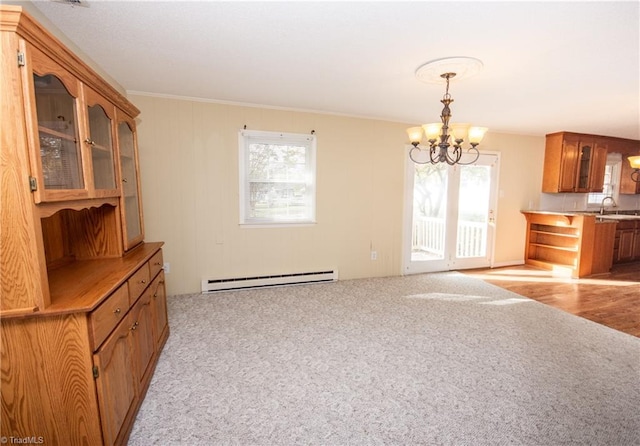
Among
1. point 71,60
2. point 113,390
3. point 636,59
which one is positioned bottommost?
point 113,390

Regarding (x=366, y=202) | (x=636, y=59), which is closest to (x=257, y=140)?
(x=366, y=202)

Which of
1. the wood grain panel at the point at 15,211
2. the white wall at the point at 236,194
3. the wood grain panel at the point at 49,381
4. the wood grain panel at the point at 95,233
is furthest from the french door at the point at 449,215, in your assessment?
the wood grain panel at the point at 15,211

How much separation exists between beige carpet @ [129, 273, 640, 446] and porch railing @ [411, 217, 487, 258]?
1.59 m

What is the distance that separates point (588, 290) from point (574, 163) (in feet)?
7.74

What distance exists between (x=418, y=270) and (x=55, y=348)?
437 centimetres

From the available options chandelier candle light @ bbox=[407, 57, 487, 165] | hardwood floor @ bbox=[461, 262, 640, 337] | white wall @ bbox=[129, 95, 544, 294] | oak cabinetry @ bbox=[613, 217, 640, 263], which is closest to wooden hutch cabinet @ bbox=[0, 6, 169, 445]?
white wall @ bbox=[129, 95, 544, 294]

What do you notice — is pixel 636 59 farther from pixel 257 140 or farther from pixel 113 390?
pixel 113 390

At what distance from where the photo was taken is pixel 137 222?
250 cm

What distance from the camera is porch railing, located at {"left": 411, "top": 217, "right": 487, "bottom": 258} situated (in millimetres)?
4754

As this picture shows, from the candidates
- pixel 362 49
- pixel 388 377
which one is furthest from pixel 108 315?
pixel 362 49

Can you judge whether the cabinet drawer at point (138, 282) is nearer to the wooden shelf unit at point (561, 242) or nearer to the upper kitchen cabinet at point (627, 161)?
the wooden shelf unit at point (561, 242)

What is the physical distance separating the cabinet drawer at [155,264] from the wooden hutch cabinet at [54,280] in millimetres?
402

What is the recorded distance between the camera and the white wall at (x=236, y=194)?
3422 mm

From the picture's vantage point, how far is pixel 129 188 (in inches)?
92.4
